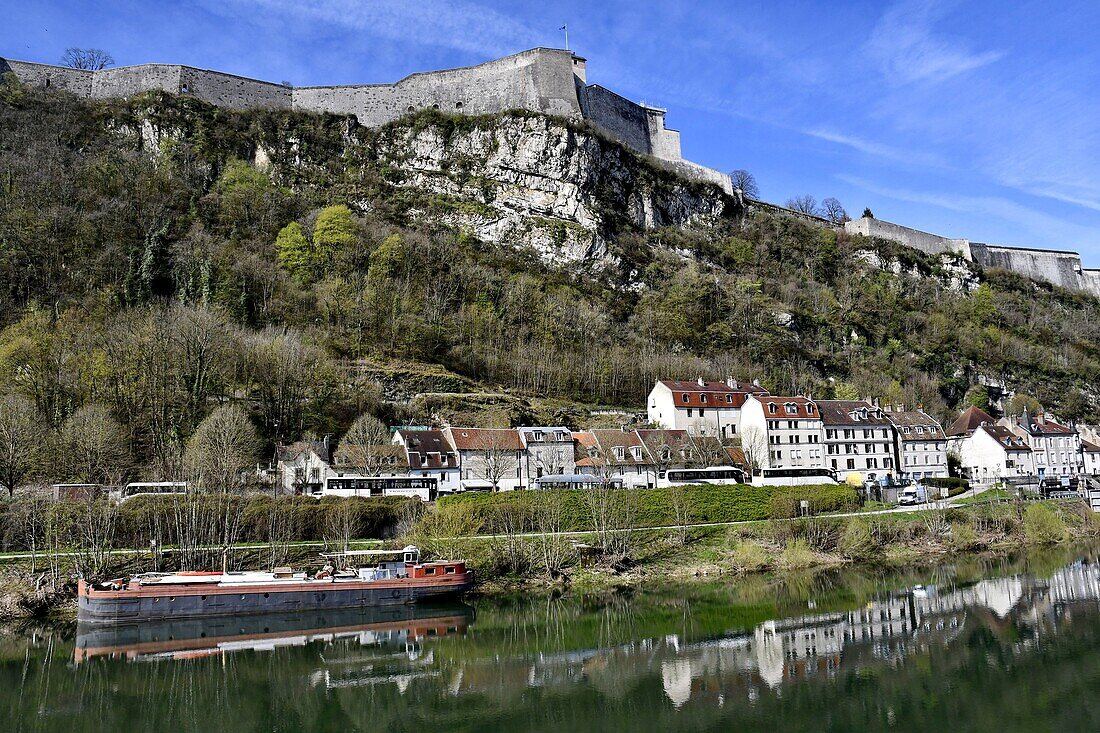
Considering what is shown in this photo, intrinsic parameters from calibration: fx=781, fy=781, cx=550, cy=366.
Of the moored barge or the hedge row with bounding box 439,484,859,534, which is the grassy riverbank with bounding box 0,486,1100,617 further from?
the moored barge

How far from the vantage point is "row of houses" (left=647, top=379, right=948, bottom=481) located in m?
58.5

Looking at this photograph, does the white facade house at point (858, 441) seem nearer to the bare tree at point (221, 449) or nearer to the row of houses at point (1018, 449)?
the row of houses at point (1018, 449)

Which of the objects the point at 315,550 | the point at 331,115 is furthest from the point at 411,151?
the point at 315,550

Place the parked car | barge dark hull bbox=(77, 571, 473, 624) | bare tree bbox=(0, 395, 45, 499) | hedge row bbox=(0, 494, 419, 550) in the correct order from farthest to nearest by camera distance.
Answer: the parked car
bare tree bbox=(0, 395, 45, 499)
hedge row bbox=(0, 494, 419, 550)
barge dark hull bbox=(77, 571, 473, 624)

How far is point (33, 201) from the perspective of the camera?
7394cm

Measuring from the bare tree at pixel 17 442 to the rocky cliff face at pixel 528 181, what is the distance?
54.8m

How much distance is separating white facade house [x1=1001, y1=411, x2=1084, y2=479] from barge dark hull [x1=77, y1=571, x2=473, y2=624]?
182 ft

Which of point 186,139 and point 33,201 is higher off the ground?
point 186,139

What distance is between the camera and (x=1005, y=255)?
131 m

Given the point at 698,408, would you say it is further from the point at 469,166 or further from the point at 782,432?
the point at 469,166

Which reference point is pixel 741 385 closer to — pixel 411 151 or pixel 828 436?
pixel 828 436

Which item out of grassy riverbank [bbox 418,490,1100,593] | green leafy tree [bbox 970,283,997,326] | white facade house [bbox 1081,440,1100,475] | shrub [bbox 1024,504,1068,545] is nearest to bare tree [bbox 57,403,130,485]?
grassy riverbank [bbox 418,490,1100,593]

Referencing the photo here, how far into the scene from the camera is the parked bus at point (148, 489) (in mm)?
37438

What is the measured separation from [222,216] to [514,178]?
1340 inches
